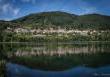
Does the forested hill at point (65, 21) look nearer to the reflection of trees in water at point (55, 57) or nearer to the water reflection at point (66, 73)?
the reflection of trees in water at point (55, 57)

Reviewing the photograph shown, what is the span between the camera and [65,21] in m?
85.2

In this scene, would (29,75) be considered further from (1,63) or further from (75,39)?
(75,39)

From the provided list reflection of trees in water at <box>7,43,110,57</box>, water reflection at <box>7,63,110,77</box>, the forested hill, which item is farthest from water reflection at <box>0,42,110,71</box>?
the forested hill

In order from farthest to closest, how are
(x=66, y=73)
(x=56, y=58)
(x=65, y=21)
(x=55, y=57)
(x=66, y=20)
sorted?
(x=66, y=20), (x=65, y=21), (x=55, y=57), (x=56, y=58), (x=66, y=73)

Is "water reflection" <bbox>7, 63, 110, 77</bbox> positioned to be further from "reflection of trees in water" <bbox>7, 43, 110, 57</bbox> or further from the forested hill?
the forested hill

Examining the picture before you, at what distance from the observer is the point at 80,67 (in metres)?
19.3

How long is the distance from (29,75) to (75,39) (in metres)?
39.3

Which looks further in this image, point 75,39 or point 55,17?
point 55,17

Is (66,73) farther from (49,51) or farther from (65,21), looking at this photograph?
(65,21)

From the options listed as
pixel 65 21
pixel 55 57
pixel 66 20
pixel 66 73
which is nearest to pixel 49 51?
pixel 55 57

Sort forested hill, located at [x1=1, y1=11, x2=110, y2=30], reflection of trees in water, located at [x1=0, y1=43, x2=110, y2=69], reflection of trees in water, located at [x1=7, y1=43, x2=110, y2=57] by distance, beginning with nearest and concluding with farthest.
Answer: reflection of trees in water, located at [x1=0, y1=43, x2=110, y2=69]
reflection of trees in water, located at [x1=7, y1=43, x2=110, y2=57]
forested hill, located at [x1=1, y1=11, x2=110, y2=30]

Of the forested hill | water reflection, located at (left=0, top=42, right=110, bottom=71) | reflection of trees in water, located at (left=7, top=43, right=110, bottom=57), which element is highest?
the forested hill

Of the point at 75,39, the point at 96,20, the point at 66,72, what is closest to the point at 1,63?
the point at 66,72

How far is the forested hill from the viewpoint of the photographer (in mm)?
71000
